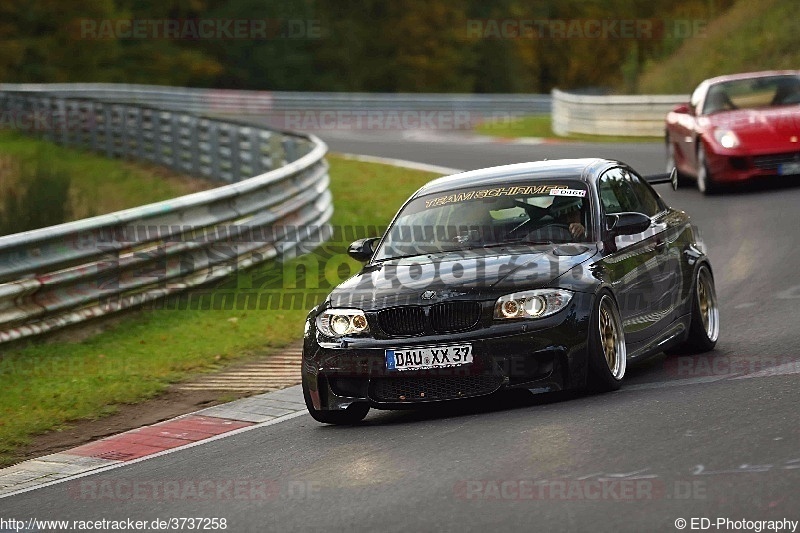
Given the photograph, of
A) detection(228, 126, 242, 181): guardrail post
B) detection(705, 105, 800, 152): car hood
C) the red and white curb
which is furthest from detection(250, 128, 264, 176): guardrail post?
the red and white curb

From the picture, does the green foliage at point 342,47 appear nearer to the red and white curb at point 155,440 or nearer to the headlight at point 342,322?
the red and white curb at point 155,440

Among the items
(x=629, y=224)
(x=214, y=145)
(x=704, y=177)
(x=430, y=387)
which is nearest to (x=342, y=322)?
(x=430, y=387)

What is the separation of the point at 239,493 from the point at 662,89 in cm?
3409

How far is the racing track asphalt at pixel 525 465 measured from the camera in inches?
241

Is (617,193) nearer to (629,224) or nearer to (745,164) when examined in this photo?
(629,224)

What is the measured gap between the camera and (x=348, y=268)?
1578 cm

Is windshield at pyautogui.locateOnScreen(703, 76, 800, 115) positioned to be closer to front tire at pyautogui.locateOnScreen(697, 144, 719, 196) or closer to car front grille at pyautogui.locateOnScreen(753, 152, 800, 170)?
front tire at pyautogui.locateOnScreen(697, 144, 719, 196)

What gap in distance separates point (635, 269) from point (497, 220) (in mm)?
926

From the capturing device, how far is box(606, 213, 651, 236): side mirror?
30.6ft

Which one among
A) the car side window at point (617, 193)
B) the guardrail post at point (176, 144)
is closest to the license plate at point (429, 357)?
the car side window at point (617, 193)

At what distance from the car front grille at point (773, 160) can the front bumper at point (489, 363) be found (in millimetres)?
10358

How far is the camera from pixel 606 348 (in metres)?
8.84

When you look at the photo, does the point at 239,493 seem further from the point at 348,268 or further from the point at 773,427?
the point at 348,268

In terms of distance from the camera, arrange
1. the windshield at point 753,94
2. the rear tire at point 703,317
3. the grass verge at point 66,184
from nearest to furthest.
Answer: the rear tire at point 703,317 < the grass verge at point 66,184 < the windshield at point 753,94
